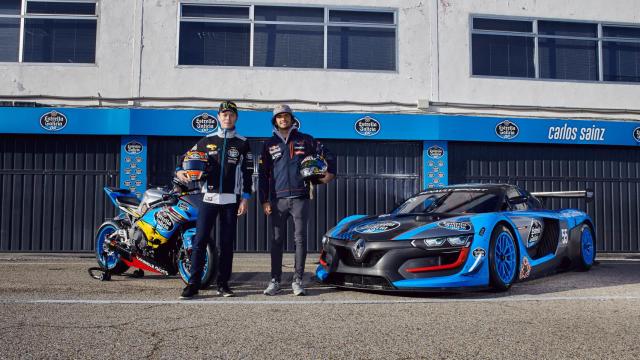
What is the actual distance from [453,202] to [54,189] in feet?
28.7

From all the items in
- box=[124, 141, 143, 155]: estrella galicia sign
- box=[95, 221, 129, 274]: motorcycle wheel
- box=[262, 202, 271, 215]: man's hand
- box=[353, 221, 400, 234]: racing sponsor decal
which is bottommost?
box=[95, 221, 129, 274]: motorcycle wheel

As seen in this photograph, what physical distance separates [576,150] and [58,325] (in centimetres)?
1181

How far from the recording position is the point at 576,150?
41.0 feet

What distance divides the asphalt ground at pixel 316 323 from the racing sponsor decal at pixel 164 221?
651 millimetres

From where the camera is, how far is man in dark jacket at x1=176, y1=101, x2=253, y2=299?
522cm

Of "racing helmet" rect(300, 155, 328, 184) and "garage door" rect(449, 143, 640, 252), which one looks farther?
"garage door" rect(449, 143, 640, 252)

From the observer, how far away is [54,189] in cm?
1138

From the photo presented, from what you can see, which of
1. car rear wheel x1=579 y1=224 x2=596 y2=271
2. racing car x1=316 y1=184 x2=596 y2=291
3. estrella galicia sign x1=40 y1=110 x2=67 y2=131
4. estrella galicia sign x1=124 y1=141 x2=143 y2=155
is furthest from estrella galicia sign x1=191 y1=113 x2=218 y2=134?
car rear wheel x1=579 y1=224 x2=596 y2=271

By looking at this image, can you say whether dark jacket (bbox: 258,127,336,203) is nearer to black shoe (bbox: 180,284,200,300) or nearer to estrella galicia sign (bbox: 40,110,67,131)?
black shoe (bbox: 180,284,200,300)

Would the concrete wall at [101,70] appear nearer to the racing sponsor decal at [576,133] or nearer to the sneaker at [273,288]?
the sneaker at [273,288]

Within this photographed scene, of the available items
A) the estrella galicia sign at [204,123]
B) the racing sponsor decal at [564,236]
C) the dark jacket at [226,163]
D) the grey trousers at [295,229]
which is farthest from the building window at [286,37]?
the grey trousers at [295,229]

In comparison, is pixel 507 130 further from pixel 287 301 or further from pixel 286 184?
pixel 287 301

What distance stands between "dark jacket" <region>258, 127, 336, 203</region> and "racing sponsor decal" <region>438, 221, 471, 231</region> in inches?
48.9

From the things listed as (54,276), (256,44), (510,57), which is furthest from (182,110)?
(510,57)
